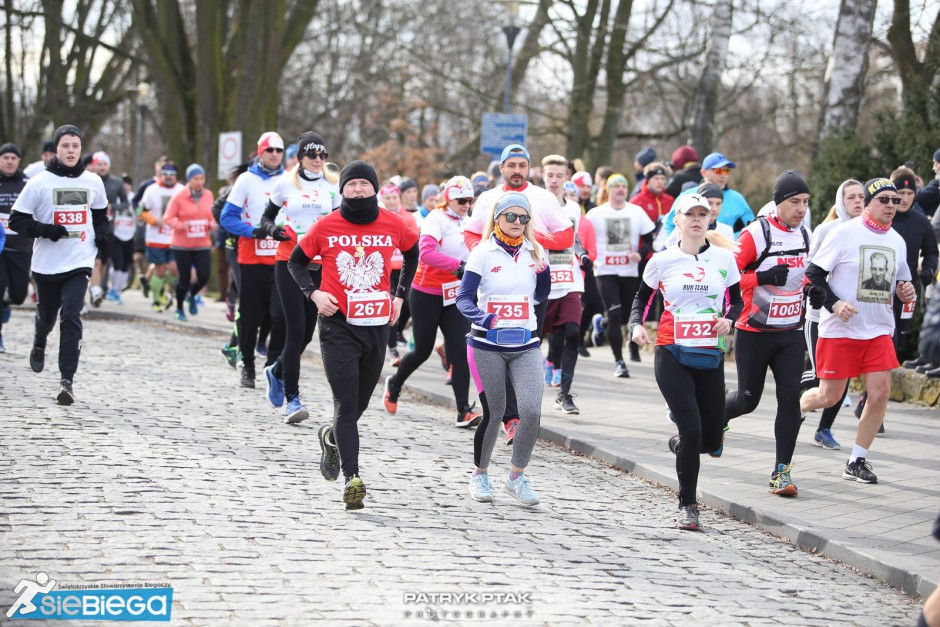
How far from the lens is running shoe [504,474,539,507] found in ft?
25.3

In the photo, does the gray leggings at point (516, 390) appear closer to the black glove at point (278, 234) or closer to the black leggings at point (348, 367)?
the black leggings at point (348, 367)

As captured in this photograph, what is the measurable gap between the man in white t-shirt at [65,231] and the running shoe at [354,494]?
158 inches

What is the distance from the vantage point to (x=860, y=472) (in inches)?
340

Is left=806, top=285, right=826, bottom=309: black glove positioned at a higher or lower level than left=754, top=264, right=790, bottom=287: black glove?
lower

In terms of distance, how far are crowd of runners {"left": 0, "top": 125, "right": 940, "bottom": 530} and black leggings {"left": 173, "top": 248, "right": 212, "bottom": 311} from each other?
4229mm

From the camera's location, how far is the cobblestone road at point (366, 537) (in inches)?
219

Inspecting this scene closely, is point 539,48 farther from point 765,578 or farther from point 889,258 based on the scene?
point 765,578

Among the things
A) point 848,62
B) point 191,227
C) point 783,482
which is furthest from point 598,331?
point 783,482

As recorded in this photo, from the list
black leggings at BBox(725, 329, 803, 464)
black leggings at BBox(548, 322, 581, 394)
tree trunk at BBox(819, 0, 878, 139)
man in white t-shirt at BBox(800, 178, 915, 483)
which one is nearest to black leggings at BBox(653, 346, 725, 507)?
black leggings at BBox(725, 329, 803, 464)

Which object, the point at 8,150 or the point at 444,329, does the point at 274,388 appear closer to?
the point at 444,329

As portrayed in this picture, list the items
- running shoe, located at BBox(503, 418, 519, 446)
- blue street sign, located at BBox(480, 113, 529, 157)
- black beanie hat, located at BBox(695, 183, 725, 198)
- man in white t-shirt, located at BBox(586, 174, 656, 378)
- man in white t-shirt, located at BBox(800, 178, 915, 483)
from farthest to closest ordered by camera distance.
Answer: blue street sign, located at BBox(480, 113, 529, 157)
man in white t-shirt, located at BBox(586, 174, 656, 378)
black beanie hat, located at BBox(695, 183, 725, 198)
running shoe, located at BBox(503, 418, 519, 446)
man in white t-shirt, located at BBox(800, 178, 915, 483)

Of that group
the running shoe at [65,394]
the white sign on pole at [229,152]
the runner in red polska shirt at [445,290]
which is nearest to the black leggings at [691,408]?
the runner in red polska shirt at [445,290]

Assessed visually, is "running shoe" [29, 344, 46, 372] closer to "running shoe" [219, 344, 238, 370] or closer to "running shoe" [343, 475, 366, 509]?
"running shoe" [219, 344, 238, 370]

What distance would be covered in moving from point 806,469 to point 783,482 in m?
1.07
